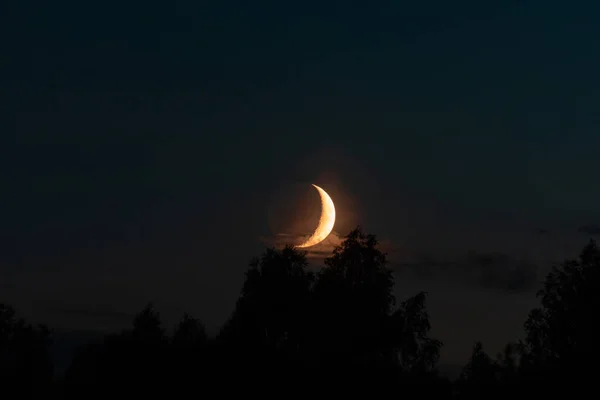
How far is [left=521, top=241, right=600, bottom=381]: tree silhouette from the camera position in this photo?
82688 mm

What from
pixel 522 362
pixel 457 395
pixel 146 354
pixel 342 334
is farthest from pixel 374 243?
pixel 146 354

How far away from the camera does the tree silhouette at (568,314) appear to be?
82.7m

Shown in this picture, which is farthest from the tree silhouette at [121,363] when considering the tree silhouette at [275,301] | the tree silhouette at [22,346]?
the tree silhouette at [22,346]

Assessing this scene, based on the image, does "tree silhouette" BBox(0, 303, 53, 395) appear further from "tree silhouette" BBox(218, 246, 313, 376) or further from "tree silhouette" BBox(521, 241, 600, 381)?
"tree silhouette" BBox(521, 241, 600, 381)

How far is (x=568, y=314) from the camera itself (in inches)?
3327

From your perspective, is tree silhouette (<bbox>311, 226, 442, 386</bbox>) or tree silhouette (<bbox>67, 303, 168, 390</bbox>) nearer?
tree silhouette (<bbox>67, 303, 168, 390</bbox>)

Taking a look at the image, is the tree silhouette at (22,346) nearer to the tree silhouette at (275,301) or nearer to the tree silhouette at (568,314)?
the tree silhouette at (275,301)

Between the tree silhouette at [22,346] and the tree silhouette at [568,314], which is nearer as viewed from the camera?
the tree silhouette at [568,314]

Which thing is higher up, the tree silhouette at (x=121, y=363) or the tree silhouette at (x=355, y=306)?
the tree silhouette at (x=355, y=306)

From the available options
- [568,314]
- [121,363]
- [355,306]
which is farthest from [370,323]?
[121,363]

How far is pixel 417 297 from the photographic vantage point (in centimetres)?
8456

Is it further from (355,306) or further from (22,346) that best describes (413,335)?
(22,346)

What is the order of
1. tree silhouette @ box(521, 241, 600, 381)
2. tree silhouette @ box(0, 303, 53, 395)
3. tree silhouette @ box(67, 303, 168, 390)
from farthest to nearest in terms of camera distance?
1. tree silhouette @ box(0, 303, 53, 395)
2. tree silhouette @ box(521, 241, 600, 381)
3. tree silhouette @ box(67, 303, 168, 390)

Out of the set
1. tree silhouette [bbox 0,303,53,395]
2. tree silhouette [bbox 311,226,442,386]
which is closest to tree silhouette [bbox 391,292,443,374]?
tree silhouette [bbox 311,226,442,386]
